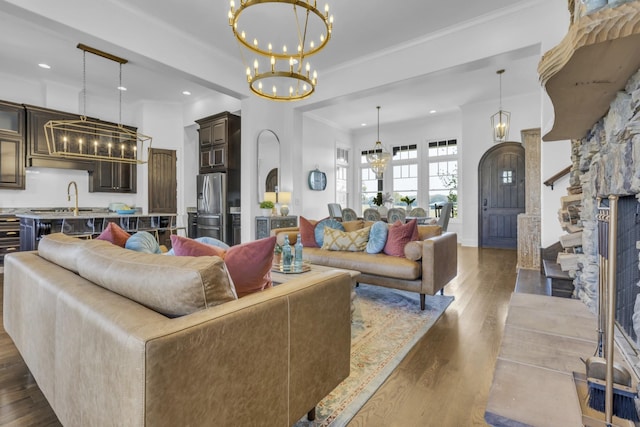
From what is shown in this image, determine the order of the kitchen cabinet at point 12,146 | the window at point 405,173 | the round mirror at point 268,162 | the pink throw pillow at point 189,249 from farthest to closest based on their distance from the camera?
1. the window at point 405,173
2. the round mirror at point 268,162
3. the kitchen cabinet at point 12,146
4. the pink throw pillow at point 189,249

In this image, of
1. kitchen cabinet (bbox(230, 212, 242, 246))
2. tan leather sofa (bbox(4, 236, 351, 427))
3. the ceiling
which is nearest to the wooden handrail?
the ceiling

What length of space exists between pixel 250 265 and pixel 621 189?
165cm

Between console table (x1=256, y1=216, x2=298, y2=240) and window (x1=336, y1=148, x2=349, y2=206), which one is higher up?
window (x1=336, y1=148, x2=349, y2=206)

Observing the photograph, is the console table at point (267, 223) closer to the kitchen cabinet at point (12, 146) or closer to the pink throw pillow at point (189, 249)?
the pink throw pillow at point (189, 249)

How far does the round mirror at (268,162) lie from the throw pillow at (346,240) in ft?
7.21

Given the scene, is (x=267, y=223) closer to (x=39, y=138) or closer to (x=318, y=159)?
(x=318, y=159)

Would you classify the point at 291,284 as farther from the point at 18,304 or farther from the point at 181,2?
the point at 181,2

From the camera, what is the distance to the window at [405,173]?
8.80 m

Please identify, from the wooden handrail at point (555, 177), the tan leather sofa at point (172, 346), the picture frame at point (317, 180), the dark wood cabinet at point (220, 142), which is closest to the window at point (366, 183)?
the picture frame at point (317, 180)

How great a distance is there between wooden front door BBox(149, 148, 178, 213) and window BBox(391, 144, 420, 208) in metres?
5.92

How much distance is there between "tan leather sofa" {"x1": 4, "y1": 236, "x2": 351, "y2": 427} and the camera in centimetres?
85

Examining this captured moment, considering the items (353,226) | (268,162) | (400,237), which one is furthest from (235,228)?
(400,237)

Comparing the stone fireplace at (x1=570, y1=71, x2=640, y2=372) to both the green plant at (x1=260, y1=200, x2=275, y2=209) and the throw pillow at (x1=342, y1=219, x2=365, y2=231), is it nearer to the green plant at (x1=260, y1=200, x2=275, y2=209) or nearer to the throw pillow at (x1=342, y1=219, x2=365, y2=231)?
the throw pillow at (x1=342, y1=219, x2=365, y2=231)

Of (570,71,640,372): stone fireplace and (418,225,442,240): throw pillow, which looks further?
(418,225,442,240): throw pillow
